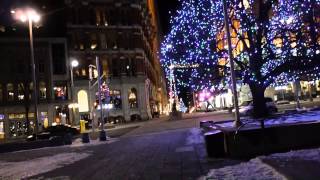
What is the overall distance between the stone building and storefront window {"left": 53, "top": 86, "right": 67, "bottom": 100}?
11.0ft

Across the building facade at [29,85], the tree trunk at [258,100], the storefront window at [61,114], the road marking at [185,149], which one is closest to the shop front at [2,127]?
the building facade at [29,85]

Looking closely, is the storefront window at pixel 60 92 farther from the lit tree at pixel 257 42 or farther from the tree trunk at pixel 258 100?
the tree trunk at pixel 258 100

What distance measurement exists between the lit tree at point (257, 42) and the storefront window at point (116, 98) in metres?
50.4

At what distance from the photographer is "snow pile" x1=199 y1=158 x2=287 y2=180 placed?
39.8 ft

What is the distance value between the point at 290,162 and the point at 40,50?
64351 mm

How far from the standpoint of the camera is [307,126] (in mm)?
17250

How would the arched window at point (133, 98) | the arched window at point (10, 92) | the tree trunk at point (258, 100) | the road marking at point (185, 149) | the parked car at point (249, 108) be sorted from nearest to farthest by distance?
the road marking at point (185, 149)
the tree trunk at point (258, 100)
the parked car at point (249, 108)
the arched window at point (10, 92)
the arched window at point (133, 98)

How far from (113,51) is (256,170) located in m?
70.8

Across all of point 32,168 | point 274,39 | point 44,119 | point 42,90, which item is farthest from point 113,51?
point 32,168

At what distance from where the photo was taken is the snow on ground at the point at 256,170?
483 inches

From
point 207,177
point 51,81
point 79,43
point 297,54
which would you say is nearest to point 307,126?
point 207,177

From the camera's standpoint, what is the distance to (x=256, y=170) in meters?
13.2

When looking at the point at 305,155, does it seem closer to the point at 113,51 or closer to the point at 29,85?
the point at 29,85

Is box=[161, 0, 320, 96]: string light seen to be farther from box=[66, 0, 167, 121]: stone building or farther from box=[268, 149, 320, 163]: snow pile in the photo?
box=[66, 0, 167, 121]: stone building
